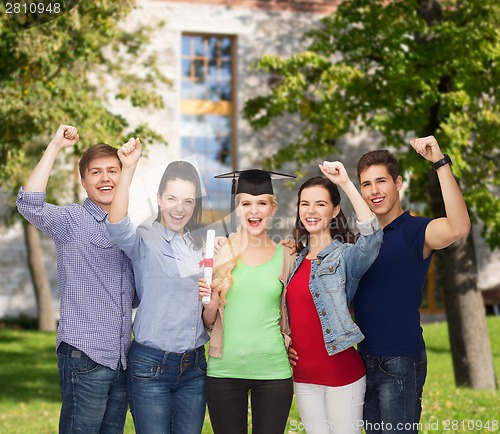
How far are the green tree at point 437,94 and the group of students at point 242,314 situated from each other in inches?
277

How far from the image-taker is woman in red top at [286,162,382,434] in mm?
3838

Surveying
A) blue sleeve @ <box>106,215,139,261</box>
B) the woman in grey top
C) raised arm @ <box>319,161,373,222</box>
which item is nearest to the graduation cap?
the woman in grey top

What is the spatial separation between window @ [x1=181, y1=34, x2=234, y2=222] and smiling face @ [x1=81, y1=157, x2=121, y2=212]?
1868 cm

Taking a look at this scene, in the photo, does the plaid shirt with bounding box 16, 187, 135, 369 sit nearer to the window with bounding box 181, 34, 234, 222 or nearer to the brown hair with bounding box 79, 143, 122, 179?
the brown hair with bounding box 79, 143, 122, 179

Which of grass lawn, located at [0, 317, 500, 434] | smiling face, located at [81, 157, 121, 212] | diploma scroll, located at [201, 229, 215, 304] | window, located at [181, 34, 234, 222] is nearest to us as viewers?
diploma scroll, located at [201, 229, 215, 304]

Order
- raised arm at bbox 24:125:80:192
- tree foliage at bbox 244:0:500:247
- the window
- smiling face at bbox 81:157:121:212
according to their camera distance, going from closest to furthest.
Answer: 1. raised arm at bbox 24:125:80:192
2. smiling face at bbox 81:157:121:212
3. tree foliage at bbox 244:0:500:247
4. the window

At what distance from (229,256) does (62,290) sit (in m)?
0.94

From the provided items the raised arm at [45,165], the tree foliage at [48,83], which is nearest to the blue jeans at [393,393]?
the raised arm at [45,165]

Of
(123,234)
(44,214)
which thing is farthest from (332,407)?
(44,214)

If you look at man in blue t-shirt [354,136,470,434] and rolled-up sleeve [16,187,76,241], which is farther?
rolled-up sleeve [16,187,76,241]

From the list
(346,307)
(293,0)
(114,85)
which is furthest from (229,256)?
(293,0)

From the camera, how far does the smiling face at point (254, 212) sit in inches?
160

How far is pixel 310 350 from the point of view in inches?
157

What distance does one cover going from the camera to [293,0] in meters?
24.1
